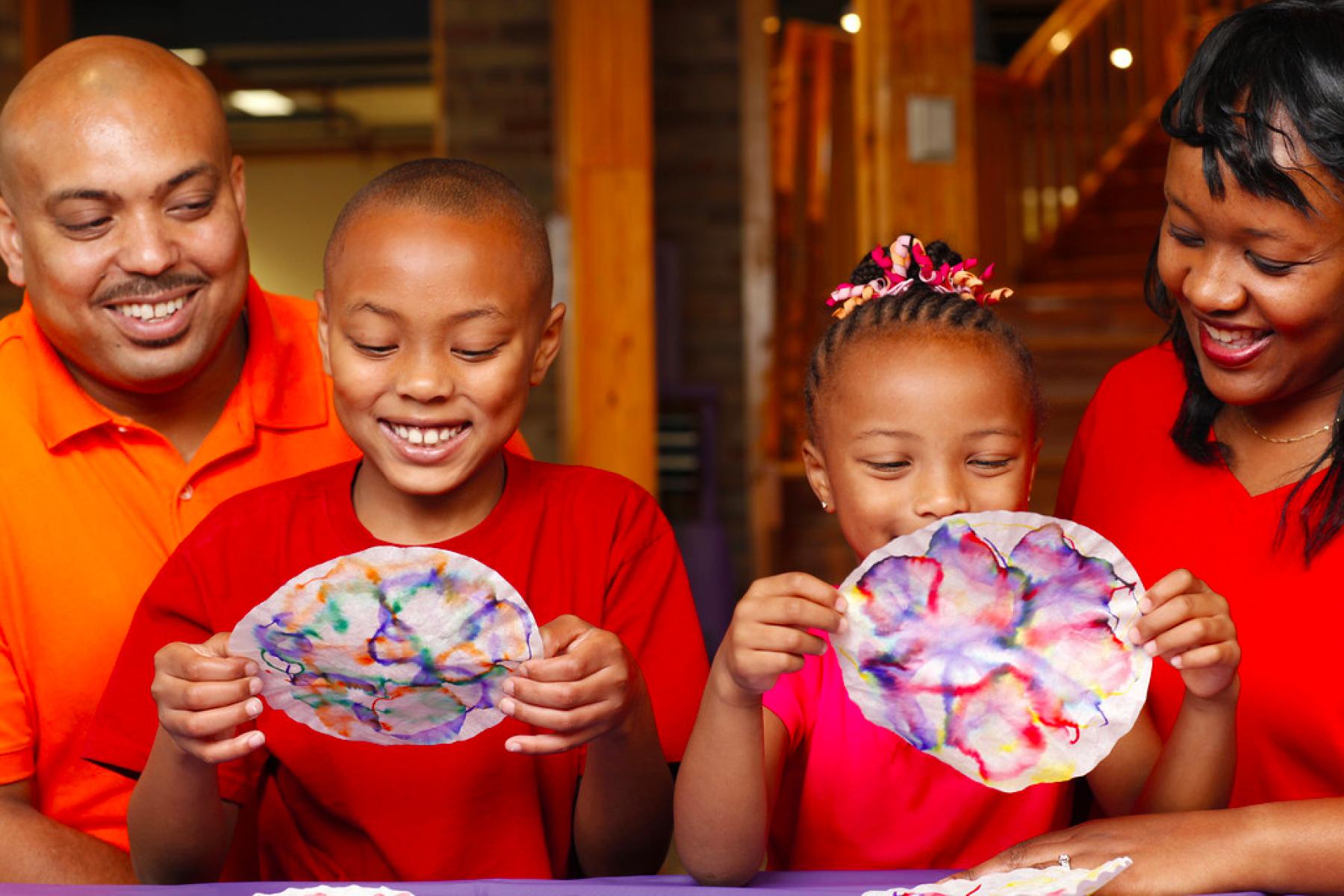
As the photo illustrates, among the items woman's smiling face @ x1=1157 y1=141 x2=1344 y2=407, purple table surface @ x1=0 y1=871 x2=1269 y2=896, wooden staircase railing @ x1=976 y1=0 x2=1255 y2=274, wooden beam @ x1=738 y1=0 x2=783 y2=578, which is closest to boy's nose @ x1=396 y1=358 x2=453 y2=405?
purple table surface @ x1=0 y1=871 x2=1269 y2=896

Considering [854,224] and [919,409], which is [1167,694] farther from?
[854,224]

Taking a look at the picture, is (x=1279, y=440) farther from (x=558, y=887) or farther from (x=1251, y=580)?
(x=558, y=887)

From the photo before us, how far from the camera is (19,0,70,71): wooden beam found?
18.2 feet

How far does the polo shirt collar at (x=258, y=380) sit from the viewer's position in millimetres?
1833

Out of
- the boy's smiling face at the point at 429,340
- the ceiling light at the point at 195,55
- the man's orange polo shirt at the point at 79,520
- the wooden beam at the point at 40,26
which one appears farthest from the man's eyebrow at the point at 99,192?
the ceiling light at the point at 195,55

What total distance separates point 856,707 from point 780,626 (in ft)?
1.01

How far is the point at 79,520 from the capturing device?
5.85 ft

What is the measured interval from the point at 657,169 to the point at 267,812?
529 centimetres

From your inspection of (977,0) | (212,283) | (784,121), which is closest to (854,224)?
(784,121)

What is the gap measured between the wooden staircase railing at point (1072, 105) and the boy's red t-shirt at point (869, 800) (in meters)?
7.58

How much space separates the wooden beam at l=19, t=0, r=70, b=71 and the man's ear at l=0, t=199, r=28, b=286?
4.08 metres

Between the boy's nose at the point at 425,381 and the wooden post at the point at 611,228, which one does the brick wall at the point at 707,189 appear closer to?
the wooden post at the point at 611,228

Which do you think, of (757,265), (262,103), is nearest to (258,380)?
(757,265)

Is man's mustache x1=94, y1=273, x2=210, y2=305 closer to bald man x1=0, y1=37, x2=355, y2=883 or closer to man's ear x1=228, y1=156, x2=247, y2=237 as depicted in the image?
bald man x1=0, y1=37, x2=355, y2=883
